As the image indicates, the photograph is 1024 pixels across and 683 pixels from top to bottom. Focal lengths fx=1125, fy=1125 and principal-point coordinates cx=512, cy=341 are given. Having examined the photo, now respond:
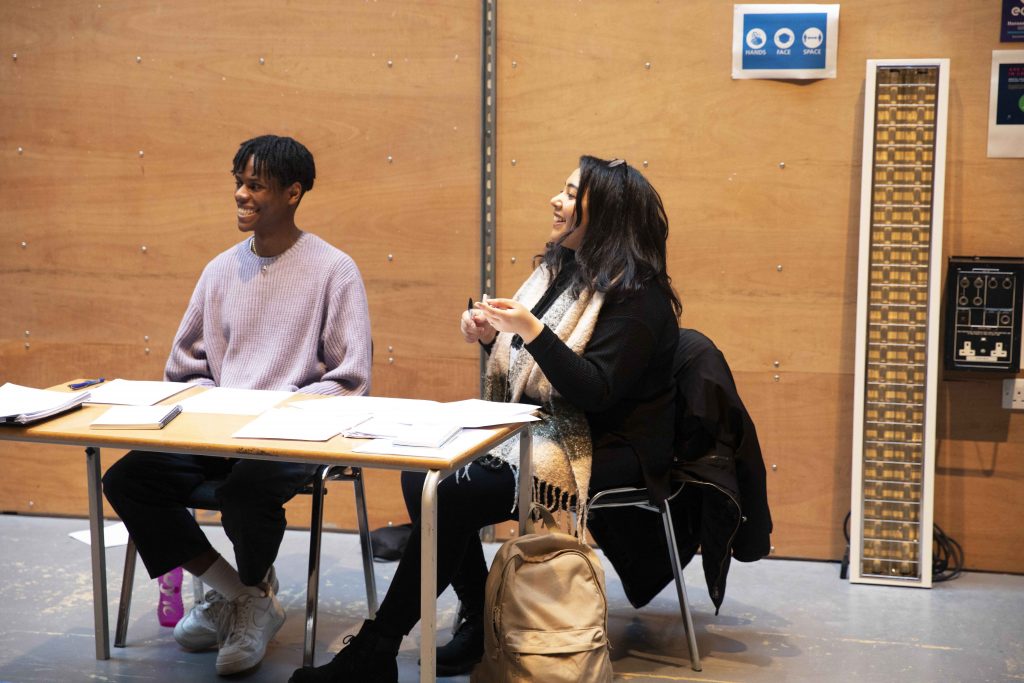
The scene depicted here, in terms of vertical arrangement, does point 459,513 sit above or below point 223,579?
above

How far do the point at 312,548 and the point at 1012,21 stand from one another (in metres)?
2.47

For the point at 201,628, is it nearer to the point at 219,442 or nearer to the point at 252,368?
the point at 252,368

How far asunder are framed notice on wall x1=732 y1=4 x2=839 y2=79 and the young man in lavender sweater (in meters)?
1.35

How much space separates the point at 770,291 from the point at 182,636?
77.3 inches

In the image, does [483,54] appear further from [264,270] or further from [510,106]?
[264,270]

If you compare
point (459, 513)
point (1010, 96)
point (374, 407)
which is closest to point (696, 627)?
A: point (459, 513)

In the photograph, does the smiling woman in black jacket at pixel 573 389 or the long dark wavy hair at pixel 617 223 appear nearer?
the smiling woman in black jacket at pixel 573 389

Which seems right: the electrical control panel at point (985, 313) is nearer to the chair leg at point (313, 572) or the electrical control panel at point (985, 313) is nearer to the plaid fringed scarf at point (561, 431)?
the plaid fringed scarf at point (561, 431)

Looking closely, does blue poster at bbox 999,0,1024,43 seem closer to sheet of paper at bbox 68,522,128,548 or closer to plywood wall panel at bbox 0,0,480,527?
plywood wall panel at bbox 0,0,480,527

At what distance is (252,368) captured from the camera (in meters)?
2.93

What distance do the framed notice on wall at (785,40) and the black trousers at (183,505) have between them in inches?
70.9

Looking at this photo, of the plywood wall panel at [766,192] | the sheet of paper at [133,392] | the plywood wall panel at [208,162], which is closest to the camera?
the sheet of paper at [133,392]

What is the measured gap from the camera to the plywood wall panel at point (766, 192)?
3.37 metres

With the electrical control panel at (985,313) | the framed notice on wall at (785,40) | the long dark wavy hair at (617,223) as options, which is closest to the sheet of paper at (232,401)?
the long dark wavy hair at (617,223)
